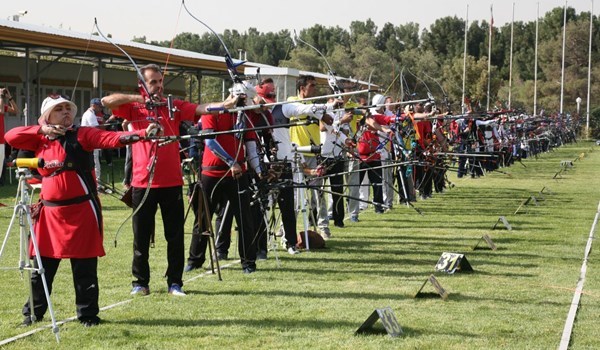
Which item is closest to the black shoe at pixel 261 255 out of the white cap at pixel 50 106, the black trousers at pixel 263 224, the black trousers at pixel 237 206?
the black trousers at pixel 263 224

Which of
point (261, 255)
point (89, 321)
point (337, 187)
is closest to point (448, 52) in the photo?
point (337, 187)

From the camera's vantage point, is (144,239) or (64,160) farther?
(144,239)

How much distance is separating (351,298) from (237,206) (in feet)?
5.69

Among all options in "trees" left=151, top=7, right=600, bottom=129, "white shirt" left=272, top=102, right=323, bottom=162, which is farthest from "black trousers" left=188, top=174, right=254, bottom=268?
"trees" left=151, top=7, right=600, bottom=129

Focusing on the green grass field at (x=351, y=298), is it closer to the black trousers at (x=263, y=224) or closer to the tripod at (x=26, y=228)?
the black trousers at (x=263, y=224)

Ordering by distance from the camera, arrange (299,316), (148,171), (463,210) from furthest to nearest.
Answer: (463,210)
(148,171)
(299,316)

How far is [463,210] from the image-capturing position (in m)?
16.9

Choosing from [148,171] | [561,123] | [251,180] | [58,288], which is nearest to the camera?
[148,171]

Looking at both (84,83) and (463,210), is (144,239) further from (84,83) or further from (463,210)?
(84,83)

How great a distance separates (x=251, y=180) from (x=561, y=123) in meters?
47.9

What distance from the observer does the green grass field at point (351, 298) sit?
6.65 metres

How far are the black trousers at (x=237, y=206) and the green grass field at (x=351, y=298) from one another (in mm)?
215

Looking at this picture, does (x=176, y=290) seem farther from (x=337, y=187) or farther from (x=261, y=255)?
(x=337, y=187)

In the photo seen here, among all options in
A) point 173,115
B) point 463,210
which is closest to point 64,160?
point 173,115
